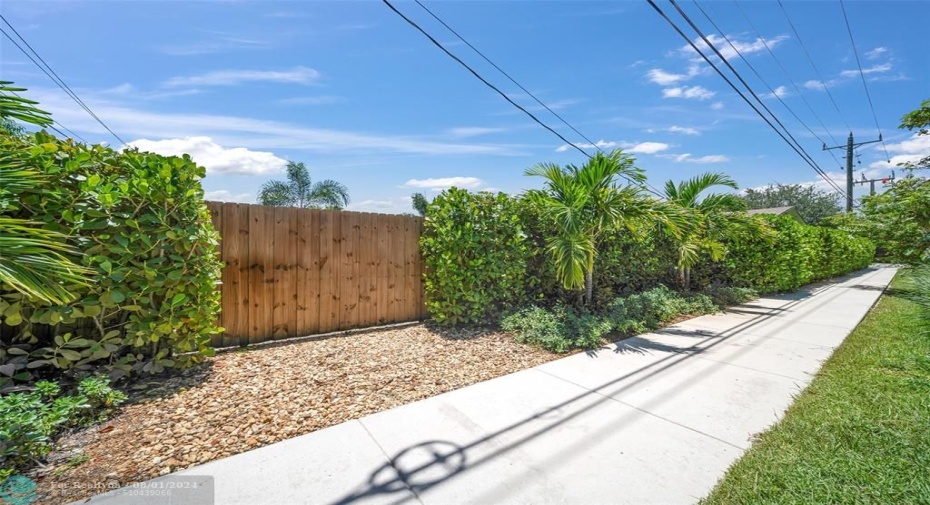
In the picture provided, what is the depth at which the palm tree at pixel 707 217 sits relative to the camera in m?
7.14

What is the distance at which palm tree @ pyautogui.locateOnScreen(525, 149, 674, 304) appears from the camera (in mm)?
5141

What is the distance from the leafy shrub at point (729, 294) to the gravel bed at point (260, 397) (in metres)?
5.76

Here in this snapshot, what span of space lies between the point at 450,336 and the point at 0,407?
378 cm

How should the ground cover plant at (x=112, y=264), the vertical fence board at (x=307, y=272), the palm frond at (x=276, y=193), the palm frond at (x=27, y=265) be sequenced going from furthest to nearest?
the palm frond at (x=276, y=193) < the vertical fence board at (x=307, y=272) < the ground cover plant at (x=112, y=264) < the palm frond at (x=27, y=265)

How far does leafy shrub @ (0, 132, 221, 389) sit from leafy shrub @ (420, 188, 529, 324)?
2697mm

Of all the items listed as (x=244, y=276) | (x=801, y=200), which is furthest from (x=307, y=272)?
(x=801, y=200)

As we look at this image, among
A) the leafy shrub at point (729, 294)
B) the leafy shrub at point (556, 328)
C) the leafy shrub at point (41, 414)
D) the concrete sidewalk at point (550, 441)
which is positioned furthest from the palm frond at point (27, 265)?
the leafy shrub at point (729, 294)

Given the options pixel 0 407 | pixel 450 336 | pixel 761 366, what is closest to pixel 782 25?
pixel 761 366

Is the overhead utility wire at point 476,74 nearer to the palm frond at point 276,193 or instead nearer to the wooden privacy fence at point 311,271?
the wooden privacy fence at point 311,271

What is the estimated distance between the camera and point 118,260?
275 centimetres

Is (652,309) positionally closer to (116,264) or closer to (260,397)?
(260,397)

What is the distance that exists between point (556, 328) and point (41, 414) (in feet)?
15.5

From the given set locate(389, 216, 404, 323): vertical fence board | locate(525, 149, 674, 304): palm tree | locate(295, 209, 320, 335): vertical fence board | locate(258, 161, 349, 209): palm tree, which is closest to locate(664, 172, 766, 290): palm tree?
locate(525, 149, 674, 304): palm tree

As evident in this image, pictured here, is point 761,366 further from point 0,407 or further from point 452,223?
point 0,407
